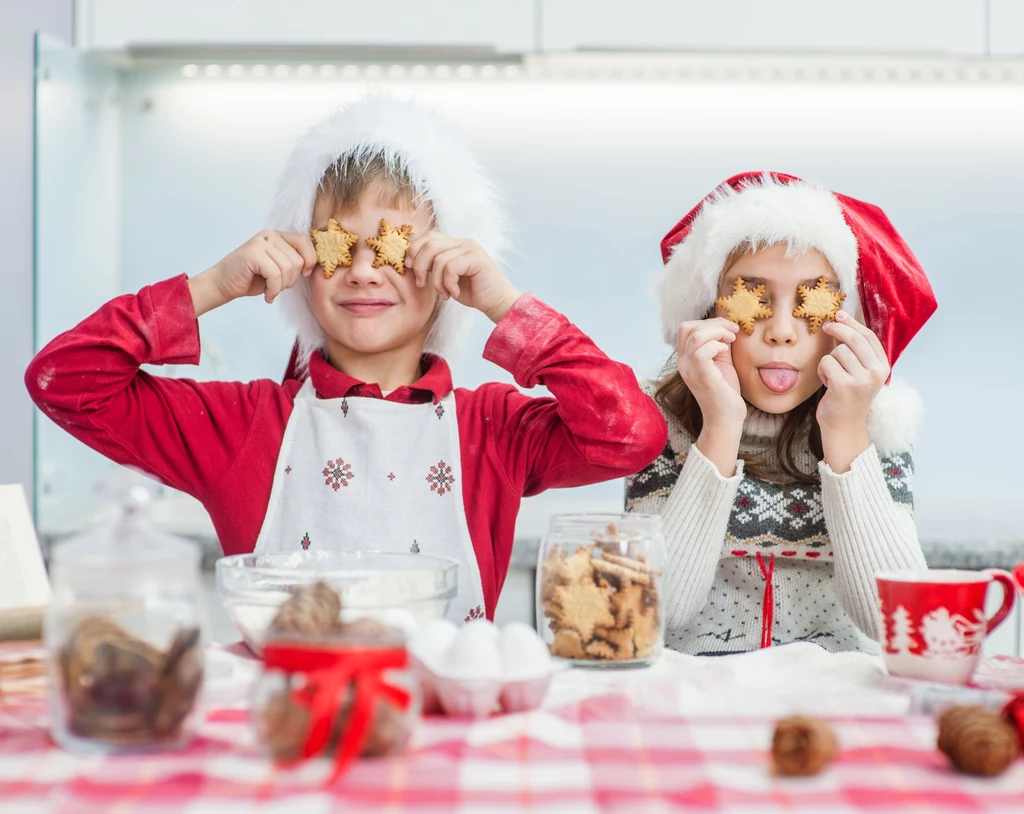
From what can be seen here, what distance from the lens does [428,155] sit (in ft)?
4.58

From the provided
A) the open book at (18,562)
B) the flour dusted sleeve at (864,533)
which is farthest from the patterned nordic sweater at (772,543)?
the open book at (18,562)

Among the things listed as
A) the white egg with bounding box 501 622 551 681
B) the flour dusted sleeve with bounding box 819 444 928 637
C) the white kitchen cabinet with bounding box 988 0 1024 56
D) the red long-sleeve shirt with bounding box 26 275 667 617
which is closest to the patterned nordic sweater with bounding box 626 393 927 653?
the flour dusted sleeve with bounding box 819 444 928 637

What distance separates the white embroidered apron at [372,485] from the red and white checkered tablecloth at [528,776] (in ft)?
2.14

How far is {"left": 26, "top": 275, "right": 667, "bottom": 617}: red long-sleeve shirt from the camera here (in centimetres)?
127

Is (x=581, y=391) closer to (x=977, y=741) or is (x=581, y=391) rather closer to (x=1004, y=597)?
(x=1004, y=597)

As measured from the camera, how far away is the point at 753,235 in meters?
1.38

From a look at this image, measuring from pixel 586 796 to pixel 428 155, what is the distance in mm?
985

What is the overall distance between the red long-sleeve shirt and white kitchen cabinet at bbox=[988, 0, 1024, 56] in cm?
143

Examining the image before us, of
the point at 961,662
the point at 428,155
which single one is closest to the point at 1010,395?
the point at 428,155

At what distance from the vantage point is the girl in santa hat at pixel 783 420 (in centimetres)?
128

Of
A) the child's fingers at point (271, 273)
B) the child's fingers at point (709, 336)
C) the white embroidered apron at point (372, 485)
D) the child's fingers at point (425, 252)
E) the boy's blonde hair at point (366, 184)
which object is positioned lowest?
the white embroidered apron at point (372, 485)

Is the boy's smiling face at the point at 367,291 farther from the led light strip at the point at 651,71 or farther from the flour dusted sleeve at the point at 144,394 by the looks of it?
the led light strip at the point at 651,71

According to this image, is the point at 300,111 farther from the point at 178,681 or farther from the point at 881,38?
the point at 178,681

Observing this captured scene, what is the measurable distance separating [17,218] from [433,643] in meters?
1.79
